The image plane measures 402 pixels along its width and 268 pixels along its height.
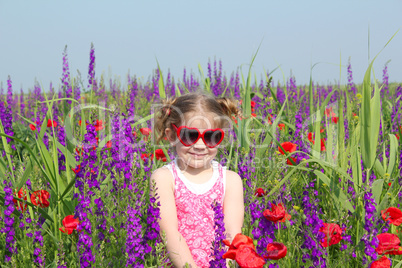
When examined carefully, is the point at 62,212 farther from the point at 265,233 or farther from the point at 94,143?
the point at 265,233

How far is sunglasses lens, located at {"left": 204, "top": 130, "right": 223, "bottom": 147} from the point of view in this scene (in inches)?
99.2

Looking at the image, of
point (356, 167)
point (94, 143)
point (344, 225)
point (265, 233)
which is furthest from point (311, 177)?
point (94, 143)

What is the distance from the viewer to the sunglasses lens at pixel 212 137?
8.27 ft

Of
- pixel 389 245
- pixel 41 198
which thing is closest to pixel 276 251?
pixel 389 245

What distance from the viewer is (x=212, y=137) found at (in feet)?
8.32

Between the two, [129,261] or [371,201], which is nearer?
[129,261]

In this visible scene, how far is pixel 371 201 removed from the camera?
2109mm

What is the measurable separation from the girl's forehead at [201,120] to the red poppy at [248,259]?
1.31 metres

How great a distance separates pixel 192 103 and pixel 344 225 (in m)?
1.21

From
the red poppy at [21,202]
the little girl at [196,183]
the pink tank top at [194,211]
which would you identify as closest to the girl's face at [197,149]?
the little girl at [196,183]

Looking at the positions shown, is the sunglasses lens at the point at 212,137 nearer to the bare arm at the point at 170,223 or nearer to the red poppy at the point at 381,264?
the bare arm at the point at 170,223

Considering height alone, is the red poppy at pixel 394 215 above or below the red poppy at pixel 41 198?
below

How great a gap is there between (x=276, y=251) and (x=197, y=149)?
114 centimetres

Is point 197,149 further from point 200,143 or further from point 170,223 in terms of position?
point 170,223
